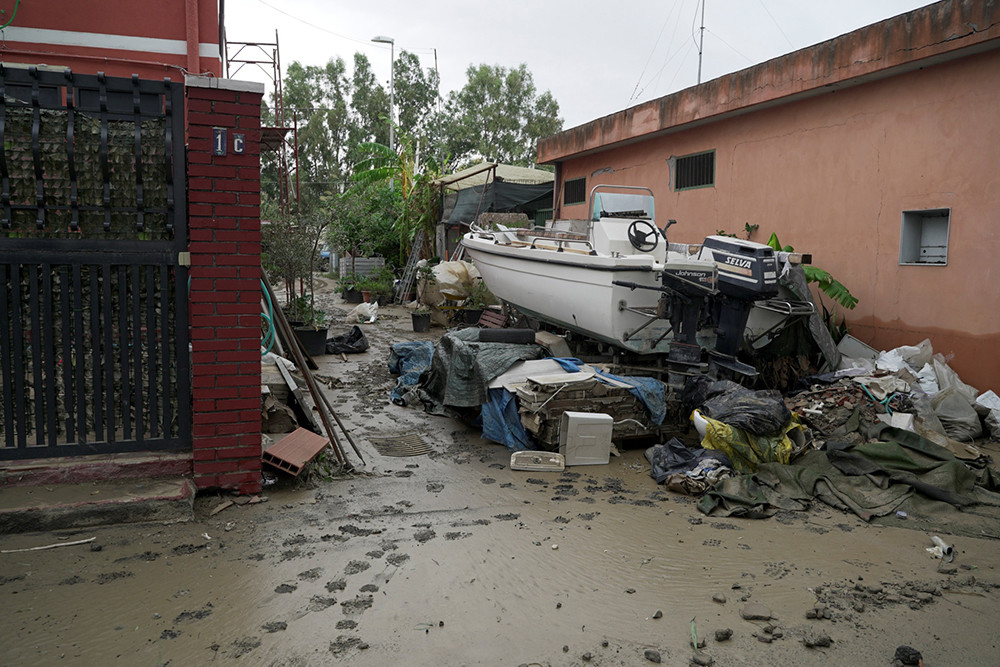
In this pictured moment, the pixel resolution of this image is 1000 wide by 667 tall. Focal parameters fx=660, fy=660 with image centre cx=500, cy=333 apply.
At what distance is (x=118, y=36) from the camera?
24.7ft

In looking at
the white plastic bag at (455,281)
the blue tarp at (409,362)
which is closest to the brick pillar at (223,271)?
the blue tarp at (409,362)

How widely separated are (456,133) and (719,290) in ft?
108

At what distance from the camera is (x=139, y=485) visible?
13.4ft

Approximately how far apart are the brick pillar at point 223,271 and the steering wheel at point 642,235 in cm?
497

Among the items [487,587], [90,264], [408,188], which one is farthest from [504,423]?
[408,188]

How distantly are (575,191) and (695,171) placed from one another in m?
4.09

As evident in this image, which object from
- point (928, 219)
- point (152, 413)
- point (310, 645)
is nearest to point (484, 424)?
point (152, 413)

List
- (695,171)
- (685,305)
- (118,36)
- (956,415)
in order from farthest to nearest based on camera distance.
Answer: (695,171), (118,36), (685,305), (956,415)

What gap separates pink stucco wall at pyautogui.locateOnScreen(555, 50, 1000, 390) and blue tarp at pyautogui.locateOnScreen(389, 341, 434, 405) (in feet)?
17.3

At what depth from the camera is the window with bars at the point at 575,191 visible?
14.6 m

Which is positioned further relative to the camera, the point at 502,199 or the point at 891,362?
the point at 502,199

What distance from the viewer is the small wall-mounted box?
5.66 m

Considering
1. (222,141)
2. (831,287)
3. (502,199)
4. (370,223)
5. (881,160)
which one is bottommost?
(831,287)

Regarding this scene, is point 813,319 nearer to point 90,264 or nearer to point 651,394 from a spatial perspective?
point 651,394
